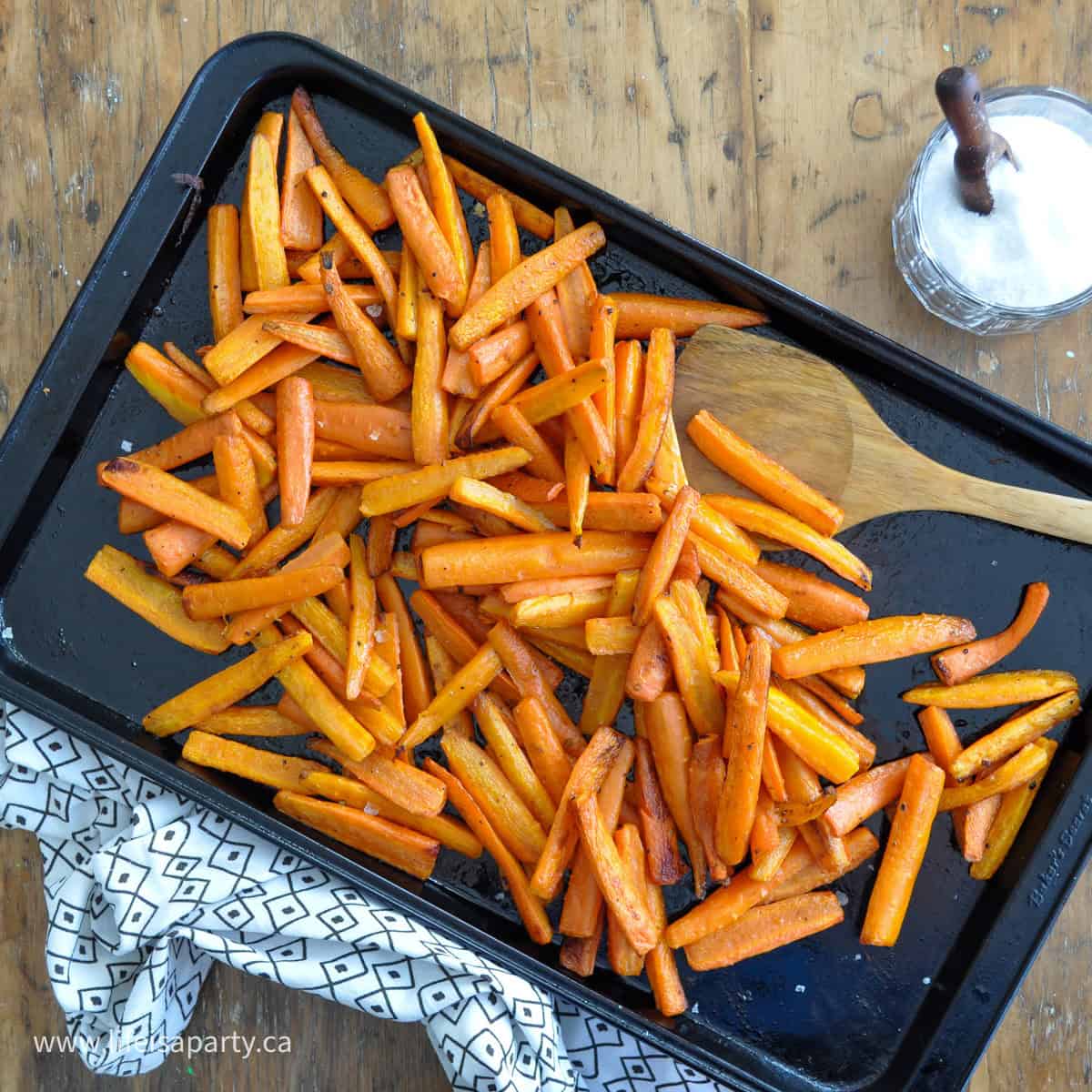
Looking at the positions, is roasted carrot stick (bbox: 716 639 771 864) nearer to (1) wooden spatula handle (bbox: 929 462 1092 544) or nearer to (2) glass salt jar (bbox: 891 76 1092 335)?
(1) wooden spatula handle (bbox: 929 462 1092 544)

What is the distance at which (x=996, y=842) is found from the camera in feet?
7.43

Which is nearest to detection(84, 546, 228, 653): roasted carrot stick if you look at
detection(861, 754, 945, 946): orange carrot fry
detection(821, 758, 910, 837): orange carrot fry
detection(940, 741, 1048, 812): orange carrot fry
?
detection(821, 758, 910, 837): orange carrot fry

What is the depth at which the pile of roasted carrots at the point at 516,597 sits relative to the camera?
2.15 m

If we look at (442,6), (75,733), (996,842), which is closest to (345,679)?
(75,733)

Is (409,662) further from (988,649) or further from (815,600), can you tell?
(988,649)

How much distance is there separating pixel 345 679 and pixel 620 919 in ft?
2.38

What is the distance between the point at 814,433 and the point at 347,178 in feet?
3.75

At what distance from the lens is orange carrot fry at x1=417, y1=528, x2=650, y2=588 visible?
2.15m

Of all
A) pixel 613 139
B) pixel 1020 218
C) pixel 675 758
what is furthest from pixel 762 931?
pixel 613 139

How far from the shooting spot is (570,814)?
2.14m

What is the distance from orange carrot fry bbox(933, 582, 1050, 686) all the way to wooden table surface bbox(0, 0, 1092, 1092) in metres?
0.44

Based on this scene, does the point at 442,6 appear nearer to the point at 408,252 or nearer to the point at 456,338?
the point at 408,252

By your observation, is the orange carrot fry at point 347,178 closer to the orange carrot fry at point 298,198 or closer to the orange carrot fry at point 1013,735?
the orange carrot fry at point 298,198

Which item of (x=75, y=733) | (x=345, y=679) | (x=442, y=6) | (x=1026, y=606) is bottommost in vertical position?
(x=75, y=733)
